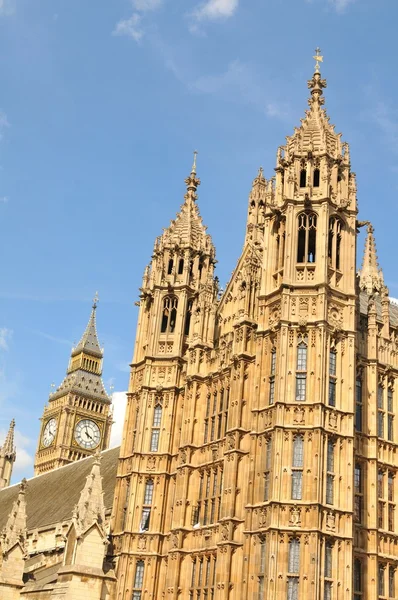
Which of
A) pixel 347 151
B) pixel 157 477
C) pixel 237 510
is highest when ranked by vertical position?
pixel 347 151

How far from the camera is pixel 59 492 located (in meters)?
70.1

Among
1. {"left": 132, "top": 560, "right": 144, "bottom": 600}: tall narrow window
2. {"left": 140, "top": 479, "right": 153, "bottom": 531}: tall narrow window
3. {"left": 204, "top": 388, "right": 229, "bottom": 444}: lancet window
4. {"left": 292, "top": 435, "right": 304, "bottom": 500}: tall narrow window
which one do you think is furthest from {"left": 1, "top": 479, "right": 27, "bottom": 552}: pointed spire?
{"left": 292, "top": 435, "right": 304, "bottom": 500}: tall narrow window

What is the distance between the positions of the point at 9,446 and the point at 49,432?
244 inches

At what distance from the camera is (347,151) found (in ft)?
158

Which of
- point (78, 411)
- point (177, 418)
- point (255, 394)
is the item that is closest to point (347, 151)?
point (255, 394)

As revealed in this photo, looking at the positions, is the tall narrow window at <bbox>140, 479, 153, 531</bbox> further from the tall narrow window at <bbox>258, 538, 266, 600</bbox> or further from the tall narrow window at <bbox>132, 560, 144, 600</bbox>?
the tall narrow window at <bbox>258, 538, 266, 600</bbox>

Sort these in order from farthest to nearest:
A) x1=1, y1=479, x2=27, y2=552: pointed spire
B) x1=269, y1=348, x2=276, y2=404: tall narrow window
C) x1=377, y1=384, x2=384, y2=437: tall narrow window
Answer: x1=1, y1=479, x2=27, y2=552: pointed spire → x1=377, y1=384, x2=384, y2=437: tall narrow window → x1=269, y1=348, x2=276, y2=404: tall narrow window

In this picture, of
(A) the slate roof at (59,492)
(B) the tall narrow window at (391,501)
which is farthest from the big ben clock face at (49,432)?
(B) the tall narrow window at (391,501)

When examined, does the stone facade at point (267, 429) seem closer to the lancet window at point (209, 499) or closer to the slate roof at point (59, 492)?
the lancet window at point (209, 499)

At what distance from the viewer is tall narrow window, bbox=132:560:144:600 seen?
46.3m

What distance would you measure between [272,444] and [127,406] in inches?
613

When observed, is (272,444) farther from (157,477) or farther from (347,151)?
(347,151)

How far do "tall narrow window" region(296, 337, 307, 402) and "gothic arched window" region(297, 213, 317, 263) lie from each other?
5.05m

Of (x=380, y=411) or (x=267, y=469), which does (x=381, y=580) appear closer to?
(x=267, y=469)
